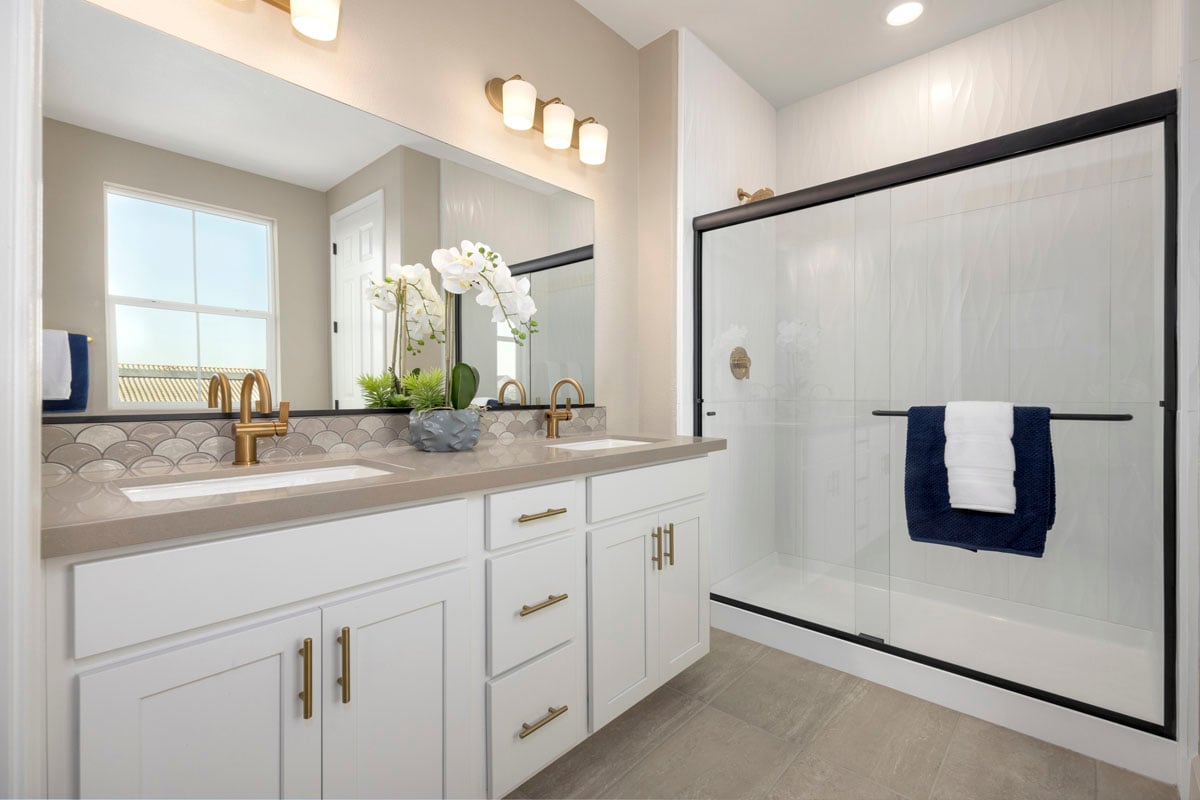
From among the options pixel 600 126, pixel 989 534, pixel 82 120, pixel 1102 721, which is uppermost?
pixel 600 126

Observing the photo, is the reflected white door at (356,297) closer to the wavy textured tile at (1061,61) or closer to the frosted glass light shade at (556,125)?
the frosted glass light shade at (556,125)

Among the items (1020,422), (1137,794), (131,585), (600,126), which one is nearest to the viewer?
(131,585)

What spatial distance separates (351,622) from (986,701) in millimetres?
1929

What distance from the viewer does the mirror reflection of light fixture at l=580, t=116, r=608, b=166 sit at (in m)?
2.22

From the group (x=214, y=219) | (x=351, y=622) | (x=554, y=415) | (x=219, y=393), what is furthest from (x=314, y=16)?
(x=351, y=622)

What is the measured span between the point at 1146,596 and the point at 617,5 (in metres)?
3.01

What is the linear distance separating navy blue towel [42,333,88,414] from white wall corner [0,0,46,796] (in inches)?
24.1

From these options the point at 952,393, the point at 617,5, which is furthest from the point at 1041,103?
the point at 617,5

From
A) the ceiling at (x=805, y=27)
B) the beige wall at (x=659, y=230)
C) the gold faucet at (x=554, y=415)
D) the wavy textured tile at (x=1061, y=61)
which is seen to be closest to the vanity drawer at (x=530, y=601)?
the gold faucet at (x=554, y=415)

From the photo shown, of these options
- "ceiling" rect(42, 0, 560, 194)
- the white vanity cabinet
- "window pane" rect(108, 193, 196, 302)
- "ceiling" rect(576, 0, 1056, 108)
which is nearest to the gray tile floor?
the white vanity cabinet

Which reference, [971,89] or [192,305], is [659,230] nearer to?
[971,89]

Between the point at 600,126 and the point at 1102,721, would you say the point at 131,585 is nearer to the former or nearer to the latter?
the point at 600,126

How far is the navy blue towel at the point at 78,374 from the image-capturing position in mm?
1122

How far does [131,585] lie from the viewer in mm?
748
